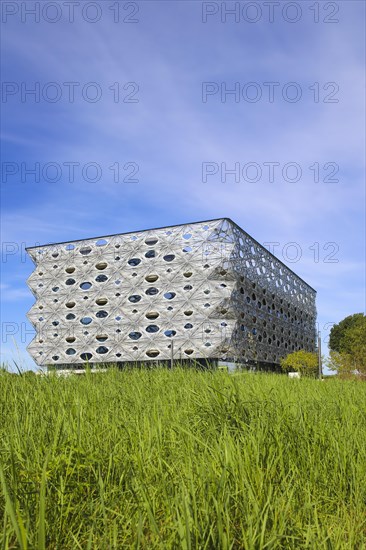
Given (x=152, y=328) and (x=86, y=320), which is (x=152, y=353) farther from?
(x=86, y=320)

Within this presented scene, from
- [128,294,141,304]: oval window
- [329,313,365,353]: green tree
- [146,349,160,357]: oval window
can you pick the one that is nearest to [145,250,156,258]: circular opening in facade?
[128,294,141,304]: oval window

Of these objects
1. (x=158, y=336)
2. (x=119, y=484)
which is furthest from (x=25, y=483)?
(x=158, y=336)

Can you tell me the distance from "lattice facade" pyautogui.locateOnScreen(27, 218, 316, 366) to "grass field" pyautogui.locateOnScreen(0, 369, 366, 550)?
114ft

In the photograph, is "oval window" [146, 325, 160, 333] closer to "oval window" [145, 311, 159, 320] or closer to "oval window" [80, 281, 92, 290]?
"oval window" [145, 311, 159, 320]

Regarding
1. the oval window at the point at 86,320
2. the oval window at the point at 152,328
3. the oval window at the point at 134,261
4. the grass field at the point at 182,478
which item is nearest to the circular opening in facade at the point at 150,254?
the oval window at the point at 134,261

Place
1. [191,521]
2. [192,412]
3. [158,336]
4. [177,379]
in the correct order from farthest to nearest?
[158,336] → [177,379] → [192,412] → [191,521]

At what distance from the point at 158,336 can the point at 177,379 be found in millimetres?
35823

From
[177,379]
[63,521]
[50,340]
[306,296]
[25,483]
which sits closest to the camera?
[63,521]

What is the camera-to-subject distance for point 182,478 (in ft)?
7.08

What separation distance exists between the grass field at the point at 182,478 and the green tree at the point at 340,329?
2433 inches

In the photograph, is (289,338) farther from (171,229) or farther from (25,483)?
(25,483)

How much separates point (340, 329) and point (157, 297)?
32.1 meters

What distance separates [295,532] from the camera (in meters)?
2.14

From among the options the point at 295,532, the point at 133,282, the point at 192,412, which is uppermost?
the point at 133,282
